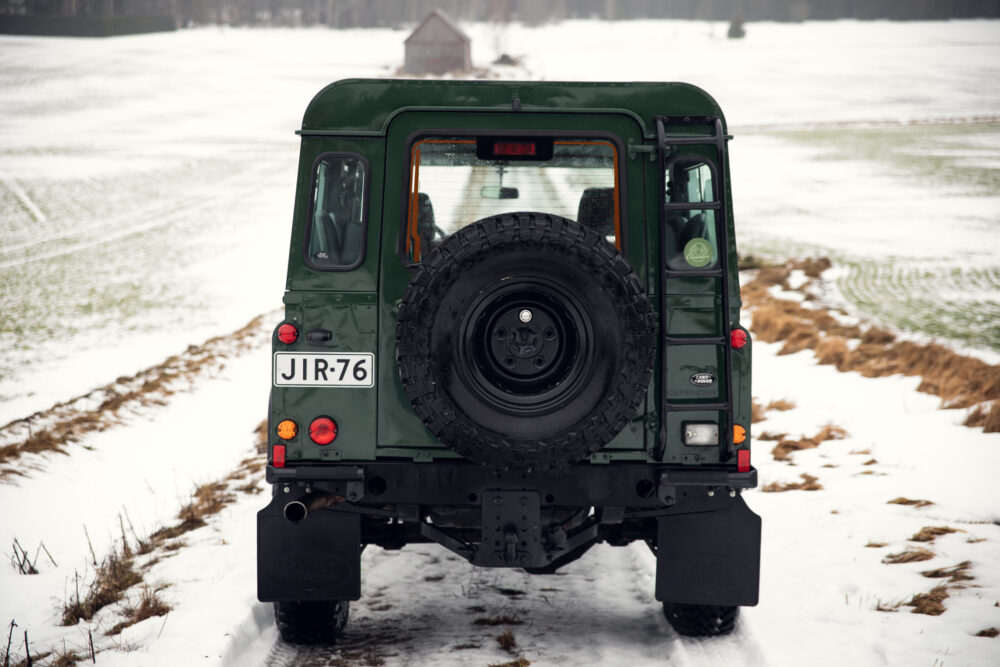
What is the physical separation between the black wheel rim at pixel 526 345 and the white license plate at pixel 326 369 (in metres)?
0.67

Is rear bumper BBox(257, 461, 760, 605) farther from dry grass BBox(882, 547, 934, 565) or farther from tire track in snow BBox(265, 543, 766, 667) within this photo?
dry grass BBox(882, 547, 934, 565)

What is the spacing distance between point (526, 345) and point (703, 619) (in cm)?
190

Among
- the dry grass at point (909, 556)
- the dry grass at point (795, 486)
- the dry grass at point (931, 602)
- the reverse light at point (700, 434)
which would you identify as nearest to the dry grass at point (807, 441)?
the dry grass at point (795, 486)

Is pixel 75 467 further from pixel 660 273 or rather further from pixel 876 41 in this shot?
pixel 876 41

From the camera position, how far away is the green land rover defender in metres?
4.71

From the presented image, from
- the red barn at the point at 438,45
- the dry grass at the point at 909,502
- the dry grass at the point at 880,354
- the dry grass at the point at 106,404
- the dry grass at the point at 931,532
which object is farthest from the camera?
the red barn at the point at 438,45

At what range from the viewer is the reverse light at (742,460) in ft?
15.7

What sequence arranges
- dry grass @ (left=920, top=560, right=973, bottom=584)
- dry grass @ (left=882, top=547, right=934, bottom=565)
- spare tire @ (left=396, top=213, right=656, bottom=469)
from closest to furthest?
spare tire @ (left=396, top=213, right=656, bottom=469) < dry grass @ (left=920, top=560, right=973, bottom=584) < dry grass @ (left=882, top=547, right=934, bottom=565)

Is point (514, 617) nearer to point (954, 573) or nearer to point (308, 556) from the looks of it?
point (308, 556)

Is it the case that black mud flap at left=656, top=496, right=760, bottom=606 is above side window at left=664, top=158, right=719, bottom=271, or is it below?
below

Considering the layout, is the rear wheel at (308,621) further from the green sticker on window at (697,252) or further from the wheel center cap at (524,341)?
the green sticker on window at (697,252)

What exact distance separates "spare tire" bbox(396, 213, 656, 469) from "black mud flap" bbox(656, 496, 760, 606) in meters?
0.98

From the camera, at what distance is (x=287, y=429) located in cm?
479

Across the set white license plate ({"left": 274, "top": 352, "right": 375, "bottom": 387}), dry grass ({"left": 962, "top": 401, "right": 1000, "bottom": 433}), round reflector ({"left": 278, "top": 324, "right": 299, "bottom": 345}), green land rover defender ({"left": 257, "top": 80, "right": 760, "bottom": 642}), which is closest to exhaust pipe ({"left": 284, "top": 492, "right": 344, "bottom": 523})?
green land rover defender ({"left": 257, "top": 80, "right": 760, "bottom": 642})
